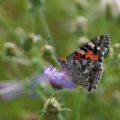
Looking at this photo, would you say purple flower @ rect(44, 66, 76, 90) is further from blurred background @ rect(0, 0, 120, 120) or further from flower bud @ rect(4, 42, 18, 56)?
flower bud @ rect(4, 42, 18, 56)

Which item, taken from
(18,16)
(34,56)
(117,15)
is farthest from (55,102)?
(18,16)

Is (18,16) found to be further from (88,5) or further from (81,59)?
(81,59)

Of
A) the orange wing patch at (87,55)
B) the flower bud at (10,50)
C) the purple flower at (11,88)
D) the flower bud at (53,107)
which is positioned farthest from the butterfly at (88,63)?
the purple flower at (11,88)

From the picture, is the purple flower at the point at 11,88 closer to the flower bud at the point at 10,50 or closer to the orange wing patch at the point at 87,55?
the flower bud at the point at 10,50

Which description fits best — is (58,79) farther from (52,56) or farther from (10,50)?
(10,50)

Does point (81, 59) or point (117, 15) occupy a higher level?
point (117, 15)

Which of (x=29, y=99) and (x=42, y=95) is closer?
(x=42, y=95)

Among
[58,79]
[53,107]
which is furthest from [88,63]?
[53,107]
